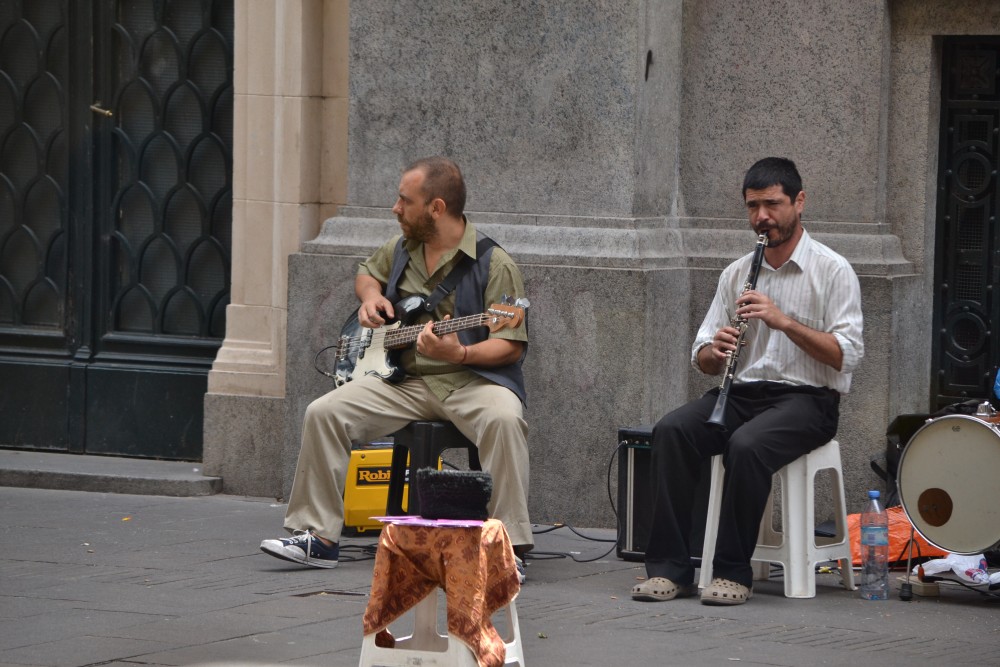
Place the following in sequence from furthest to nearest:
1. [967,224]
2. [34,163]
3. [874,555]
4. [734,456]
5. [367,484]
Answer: [34,163] < [967,224] < [367,484] < [874,555] < [734,456]

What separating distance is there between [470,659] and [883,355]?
3922 millimetres

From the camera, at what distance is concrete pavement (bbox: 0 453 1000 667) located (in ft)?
18.4

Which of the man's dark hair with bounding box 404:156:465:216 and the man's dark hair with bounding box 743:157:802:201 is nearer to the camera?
A: the man's dark hair with bounding box 743:157:802:201

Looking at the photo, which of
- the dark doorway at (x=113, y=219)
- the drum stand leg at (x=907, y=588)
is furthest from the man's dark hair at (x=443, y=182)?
the dark doorway at (x=113, y=219)

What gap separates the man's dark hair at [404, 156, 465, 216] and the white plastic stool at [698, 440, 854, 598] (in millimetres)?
1533

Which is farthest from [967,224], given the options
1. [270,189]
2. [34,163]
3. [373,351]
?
[34,163]

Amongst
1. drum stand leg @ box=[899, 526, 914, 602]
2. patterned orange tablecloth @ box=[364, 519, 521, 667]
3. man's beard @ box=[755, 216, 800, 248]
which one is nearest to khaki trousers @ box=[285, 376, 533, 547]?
man's beard @ box=[755, 216, 800, 248]

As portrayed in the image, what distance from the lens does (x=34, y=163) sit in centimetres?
998

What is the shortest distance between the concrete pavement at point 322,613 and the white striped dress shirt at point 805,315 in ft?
2.86

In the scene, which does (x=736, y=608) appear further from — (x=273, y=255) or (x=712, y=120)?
(x=273, y=255)

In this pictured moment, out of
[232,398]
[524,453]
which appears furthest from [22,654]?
[232,398]

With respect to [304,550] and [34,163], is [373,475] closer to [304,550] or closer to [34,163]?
[304,550]

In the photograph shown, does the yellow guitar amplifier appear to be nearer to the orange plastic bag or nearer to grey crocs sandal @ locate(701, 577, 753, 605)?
grey crocs sandal @ locate(701, 577, 753, 605)

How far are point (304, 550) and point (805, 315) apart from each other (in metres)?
2.26
